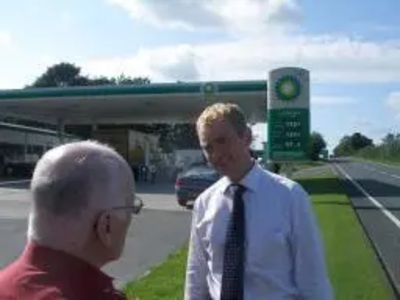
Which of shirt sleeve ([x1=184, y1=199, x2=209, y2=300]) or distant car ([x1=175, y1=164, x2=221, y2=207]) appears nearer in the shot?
shirt sleeve ([x1=184, y1=199, x2=209, y2=300])

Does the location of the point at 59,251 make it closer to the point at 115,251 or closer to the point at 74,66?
the point at 115,251

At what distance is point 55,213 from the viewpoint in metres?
2.29

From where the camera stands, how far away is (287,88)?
93.7 feet

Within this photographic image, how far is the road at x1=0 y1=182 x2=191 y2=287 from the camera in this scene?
14859 mm

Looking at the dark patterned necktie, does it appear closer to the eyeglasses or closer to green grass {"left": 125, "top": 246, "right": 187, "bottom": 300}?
the eyeglasses

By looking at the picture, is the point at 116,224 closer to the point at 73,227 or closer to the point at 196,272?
the point at 73,227

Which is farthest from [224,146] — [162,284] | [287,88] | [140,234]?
[287,88]

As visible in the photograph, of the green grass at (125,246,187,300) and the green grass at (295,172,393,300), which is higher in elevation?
the green grass at (295,172,393,300)

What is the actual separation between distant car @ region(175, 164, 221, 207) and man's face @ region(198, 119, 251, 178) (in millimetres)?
25097

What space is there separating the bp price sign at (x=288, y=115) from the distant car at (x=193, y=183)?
10.0 feet

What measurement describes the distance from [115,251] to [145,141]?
200ft

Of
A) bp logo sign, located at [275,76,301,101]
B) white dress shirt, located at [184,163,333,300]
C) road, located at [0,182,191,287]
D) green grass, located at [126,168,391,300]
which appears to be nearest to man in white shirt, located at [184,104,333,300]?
white dress shirt, located at [184,163,333,300]

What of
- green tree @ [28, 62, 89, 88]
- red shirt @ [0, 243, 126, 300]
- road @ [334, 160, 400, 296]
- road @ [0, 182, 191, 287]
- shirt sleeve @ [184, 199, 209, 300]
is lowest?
road @ [0, 182, 191, 287]

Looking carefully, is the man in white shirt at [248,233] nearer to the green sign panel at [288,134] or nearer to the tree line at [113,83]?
the green sign panel at [288,134]
